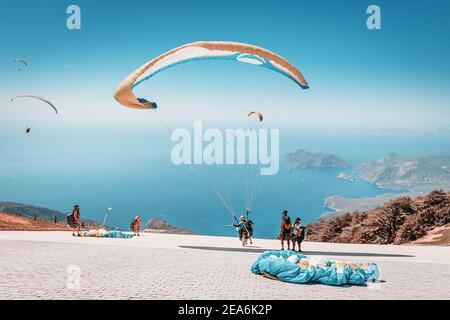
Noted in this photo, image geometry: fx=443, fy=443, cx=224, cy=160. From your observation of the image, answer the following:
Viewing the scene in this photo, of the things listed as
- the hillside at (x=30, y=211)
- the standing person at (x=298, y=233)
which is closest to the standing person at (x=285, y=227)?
the standing person at (x=298, y=233)

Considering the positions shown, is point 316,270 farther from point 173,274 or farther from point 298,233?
point 298,233

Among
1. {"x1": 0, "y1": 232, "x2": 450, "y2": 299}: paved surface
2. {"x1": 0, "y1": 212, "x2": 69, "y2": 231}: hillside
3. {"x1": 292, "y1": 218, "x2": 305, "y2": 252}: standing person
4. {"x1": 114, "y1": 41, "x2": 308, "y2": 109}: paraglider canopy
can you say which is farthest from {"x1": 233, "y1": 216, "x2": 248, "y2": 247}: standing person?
{"x1": 0, "y1": 212, "x2": 69, "y2": 231}: hillside

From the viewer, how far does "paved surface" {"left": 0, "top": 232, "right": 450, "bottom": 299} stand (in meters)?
11.1

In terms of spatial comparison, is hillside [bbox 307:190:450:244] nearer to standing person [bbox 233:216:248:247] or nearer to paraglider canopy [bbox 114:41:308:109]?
standing person [bbox 233:216:248:247]

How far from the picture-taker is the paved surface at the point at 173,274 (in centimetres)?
1107

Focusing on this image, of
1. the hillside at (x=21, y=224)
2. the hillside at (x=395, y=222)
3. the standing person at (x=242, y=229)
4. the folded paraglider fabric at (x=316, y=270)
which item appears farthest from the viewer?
the hillside at (x=395, y=222)

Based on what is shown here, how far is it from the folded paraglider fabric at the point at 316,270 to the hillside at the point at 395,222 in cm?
1994

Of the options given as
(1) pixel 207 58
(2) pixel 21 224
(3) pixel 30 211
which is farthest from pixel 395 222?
(3) pixel 30 211

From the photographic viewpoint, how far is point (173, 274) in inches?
534

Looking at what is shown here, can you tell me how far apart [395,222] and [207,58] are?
22.4 m

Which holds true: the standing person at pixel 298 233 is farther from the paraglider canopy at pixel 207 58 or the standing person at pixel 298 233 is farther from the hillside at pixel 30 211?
the hillside at pixel 30 211

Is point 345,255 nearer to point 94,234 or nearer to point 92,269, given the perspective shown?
point 92,269
